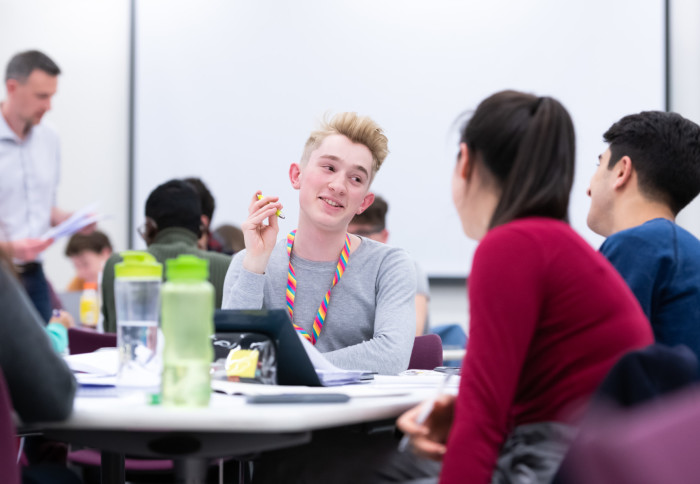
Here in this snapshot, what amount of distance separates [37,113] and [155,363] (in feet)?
9.49

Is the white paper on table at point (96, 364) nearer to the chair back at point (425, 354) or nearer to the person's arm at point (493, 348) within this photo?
the person's arm at point (493, 348)

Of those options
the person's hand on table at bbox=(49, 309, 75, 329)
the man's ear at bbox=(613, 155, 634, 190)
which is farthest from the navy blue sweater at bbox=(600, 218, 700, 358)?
the person's hand on table at bbox=(49, 309, 75, 329)

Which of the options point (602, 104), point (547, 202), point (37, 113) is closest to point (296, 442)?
point (547, 202)

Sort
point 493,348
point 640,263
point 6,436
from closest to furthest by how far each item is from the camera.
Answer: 1. point 6,436
2. point 493,348
3. point 640,263

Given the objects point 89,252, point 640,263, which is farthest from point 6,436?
point 89,252

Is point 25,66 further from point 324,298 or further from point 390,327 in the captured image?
point 390,327

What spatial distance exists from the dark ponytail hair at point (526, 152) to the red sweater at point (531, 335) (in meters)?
0.05

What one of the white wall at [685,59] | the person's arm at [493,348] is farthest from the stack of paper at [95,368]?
the white wall at [685,59]

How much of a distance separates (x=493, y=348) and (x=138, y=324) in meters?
0.58

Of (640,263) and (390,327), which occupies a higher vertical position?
(640,263)

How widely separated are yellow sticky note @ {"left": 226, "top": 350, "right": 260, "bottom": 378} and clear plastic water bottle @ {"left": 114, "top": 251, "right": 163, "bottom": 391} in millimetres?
221

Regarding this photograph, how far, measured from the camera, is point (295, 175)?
236cm

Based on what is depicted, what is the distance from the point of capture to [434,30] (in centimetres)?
514

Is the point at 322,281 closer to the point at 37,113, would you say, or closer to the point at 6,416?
the point at 6,416
